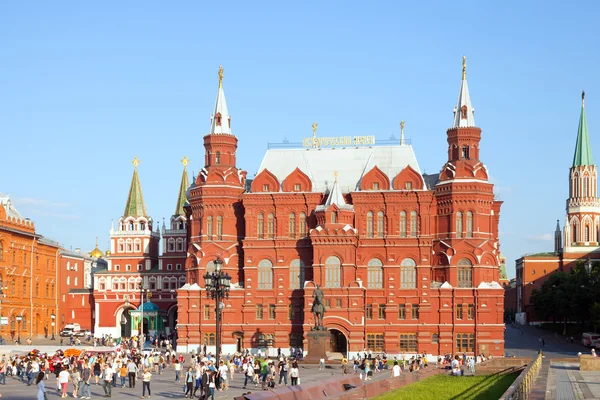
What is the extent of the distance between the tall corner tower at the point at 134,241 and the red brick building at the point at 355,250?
29.4 metres

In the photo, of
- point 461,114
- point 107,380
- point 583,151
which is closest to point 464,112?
point 461,114

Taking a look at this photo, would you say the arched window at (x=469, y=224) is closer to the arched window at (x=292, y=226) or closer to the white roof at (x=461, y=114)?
the white roof at (x=461, y=114)

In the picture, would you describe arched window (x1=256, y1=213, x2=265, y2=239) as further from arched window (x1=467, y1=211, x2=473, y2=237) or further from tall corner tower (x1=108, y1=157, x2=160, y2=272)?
tall corner tower (x1=108, y1=157, x2=160, y2=272)

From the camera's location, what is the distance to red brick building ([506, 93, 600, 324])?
160m

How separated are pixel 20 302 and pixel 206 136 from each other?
98.2 ft

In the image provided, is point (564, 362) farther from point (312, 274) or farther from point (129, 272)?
point (129, 272)

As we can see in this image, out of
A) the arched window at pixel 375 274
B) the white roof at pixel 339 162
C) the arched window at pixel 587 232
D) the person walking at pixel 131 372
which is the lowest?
the person walking at pixel 131 372

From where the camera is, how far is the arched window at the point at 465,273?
9275cm

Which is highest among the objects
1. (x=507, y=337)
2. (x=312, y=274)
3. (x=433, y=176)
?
(x=433, y=176)

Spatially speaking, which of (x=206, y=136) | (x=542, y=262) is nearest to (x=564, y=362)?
(x=206, y=136)

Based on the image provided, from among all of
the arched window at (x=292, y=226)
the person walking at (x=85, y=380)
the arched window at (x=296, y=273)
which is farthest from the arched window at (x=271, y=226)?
the person walking at (x=85, y=380)

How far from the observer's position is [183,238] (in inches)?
4924

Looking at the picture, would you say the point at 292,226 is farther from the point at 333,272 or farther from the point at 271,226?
the point at 333,272

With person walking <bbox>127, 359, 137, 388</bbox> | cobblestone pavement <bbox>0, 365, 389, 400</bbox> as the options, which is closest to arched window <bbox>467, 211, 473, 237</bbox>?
cobblestone pavement <bbox>0, 365, 389, 400</bbox>
